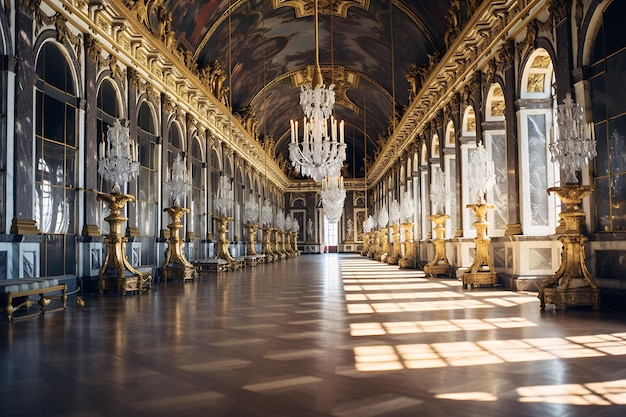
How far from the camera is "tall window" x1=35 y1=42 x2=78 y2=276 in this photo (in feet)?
30.8

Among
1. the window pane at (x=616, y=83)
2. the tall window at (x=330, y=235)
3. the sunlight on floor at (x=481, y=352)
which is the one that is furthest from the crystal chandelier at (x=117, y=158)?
the tall window at (x=330, y=235)

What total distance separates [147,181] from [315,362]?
11255 millimetres

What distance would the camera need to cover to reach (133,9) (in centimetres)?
1273

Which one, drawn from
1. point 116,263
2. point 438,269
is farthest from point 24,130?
point 438,269

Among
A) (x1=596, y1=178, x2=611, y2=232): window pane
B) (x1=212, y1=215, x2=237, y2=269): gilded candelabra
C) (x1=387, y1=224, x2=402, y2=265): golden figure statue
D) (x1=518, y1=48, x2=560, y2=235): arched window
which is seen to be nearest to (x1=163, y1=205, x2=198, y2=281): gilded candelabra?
(x1=212, y1=215, x2=237, y2=269): gilded candelabra

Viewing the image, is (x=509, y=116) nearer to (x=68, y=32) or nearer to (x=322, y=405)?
(x=68, y=32)

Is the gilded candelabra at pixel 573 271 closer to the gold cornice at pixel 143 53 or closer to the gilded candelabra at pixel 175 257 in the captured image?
the gilded candelabra at pixel 175 257

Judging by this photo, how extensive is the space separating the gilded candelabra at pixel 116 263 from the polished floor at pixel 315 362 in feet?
7.57

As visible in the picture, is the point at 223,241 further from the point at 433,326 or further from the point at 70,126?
the point at 433,326

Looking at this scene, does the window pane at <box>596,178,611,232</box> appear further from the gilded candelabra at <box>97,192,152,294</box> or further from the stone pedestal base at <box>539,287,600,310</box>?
the gilded candelabra at <box>97,192,152,294</box>

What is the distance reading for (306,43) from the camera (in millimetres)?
25734

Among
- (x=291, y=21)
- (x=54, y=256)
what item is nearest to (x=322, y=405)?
(x=54, y=256)

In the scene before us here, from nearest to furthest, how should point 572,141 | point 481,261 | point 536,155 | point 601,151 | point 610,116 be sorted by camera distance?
point 572,141 → point 610,116 → point 601,151 → point 536,155 → point 481,261

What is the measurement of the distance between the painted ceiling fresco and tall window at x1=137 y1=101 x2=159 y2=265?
373 centimetres
